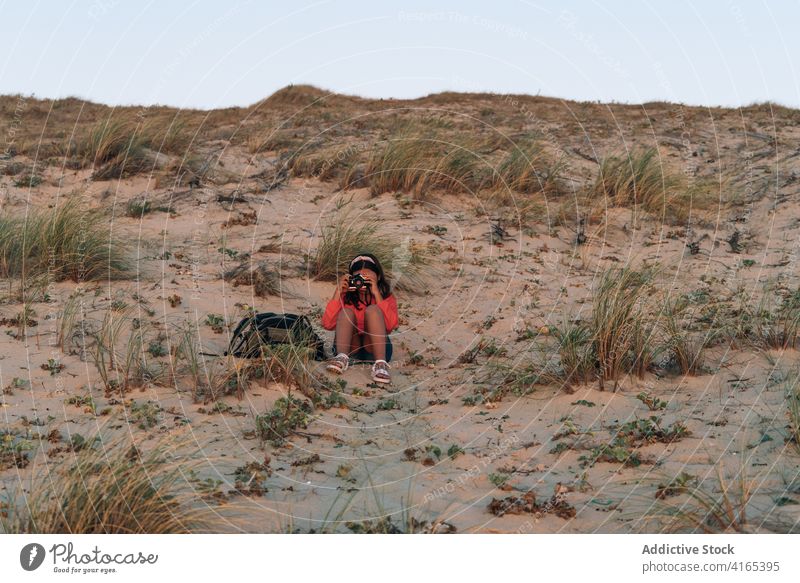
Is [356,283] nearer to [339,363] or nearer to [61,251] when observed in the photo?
[339,363]

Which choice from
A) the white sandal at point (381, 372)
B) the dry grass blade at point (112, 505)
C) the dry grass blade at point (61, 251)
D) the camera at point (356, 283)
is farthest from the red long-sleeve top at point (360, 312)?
the dry grass blade at point (112, 505)

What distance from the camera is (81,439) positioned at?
4.93m

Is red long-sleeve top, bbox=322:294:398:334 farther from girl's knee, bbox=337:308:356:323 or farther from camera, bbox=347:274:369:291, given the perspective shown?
camera, bbox=347:274:369:291

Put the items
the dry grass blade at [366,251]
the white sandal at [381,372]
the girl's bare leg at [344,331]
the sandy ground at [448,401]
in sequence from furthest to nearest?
1. the dry grass blade at [366,251]
2. the girl's bare leg at [344,331]
3. the white sandal at [381,372]
4. the sandy ground at [448,401]

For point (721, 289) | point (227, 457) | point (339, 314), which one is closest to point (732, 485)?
point (227, 457)

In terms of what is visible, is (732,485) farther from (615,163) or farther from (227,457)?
(615,163)

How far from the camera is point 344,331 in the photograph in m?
6.95

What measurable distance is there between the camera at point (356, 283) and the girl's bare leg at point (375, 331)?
188 millimetres

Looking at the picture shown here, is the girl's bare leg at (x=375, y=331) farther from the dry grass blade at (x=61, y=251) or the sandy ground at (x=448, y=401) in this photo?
the dry grass blade at (x=61, y=251)

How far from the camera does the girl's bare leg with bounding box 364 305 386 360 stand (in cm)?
680

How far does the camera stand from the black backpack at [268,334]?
6.36 meters

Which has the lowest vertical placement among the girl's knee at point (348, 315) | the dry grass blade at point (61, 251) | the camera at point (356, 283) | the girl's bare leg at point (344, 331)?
the girl's bare leg at point (344, 331)

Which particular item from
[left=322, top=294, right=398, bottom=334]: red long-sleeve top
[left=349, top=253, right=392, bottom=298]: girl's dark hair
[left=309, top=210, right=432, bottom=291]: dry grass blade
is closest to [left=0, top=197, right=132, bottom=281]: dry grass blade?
[left=309, top=210, right=432, bottom=291]: dry grass blade
